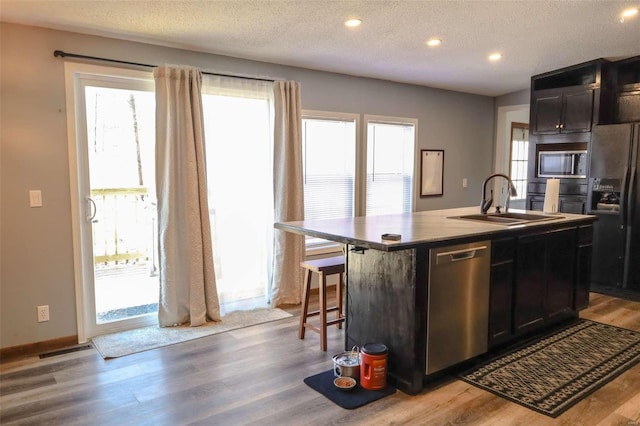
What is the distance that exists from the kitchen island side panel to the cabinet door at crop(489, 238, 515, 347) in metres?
0.68

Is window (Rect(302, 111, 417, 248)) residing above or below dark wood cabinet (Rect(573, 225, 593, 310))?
above

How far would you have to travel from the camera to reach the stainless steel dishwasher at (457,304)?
2.71m

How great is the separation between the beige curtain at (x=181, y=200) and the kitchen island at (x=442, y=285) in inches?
40.7

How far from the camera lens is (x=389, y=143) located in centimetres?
→ 545

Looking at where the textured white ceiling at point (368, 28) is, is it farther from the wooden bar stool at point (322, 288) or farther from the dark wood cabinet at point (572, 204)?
the wooden bar stool at point (322, 288)

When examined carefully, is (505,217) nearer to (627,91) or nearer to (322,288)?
(322,288)

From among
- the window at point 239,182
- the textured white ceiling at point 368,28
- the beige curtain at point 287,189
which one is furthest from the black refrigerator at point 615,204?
the window at point 239,182

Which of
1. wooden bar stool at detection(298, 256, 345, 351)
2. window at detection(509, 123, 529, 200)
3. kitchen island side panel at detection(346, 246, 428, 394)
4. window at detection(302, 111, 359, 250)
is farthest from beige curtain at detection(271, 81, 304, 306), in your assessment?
window at detection(509, 123, 529, 200)

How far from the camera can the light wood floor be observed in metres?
2.44

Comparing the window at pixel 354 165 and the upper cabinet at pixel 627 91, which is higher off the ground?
the upper cabinet at pixel 627 91

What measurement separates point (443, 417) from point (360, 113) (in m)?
3.46

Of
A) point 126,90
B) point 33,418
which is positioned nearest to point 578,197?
point 126,90

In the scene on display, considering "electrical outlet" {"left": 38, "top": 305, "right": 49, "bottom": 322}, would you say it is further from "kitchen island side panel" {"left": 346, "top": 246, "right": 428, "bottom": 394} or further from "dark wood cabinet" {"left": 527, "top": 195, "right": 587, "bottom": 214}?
"dark wood cabinet" {"left": 527, "top": 195, "right": 587, "bottom": 214}

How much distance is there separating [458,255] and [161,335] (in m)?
2.43
